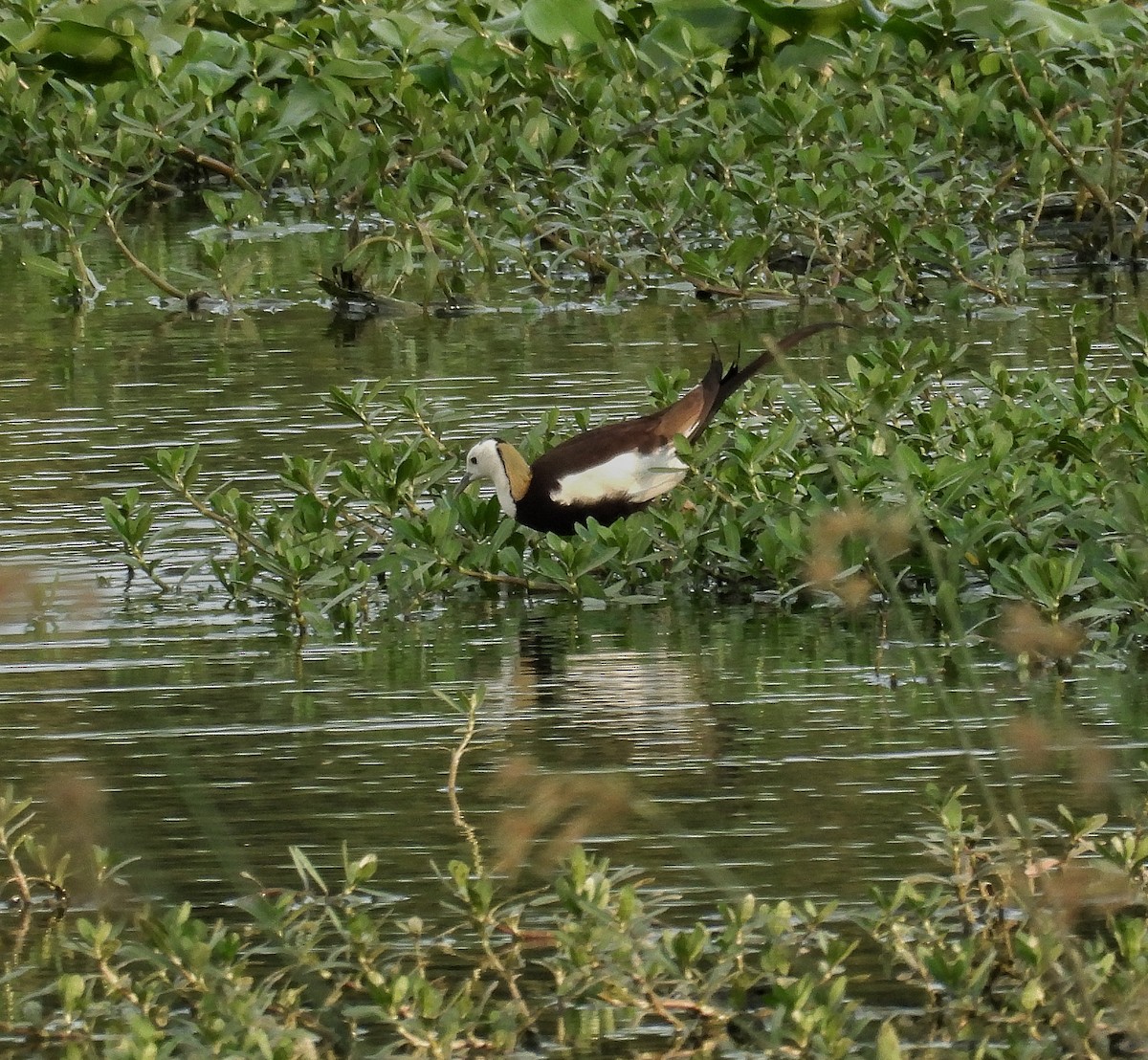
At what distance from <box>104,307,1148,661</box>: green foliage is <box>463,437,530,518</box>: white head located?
51 mm

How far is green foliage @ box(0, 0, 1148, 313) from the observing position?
31.4 ft

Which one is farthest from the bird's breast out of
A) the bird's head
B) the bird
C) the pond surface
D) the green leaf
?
the green leaf

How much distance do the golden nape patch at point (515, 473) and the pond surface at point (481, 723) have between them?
0.80 feet

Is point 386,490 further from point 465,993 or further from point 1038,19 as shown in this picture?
point 1038,19

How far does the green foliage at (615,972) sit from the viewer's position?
130 inches

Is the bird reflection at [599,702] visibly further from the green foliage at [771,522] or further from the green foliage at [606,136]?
the green foliage at [606,136]

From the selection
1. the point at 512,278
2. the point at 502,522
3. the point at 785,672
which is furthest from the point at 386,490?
the point at 512,278

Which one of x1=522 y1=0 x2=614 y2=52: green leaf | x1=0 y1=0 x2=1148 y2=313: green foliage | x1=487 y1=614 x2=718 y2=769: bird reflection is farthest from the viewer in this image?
x1=522 y1=0 x2=614 y2=52: green leaf

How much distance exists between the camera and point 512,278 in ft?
33.7

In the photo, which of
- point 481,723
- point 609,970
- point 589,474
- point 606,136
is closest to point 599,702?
point 481,723

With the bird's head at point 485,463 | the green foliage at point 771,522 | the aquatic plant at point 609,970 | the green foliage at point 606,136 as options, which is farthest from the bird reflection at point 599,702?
the green foliage at point 606,136

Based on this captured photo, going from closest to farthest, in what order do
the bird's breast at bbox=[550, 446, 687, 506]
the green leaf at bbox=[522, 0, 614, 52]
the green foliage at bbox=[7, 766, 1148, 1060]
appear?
the green foliage at bbox=[7, 766, 1148, 1060], the bird's breast at bbox=[550, 446, 687, 506], the green leaf at bbox=[522, 0, 614, 52]

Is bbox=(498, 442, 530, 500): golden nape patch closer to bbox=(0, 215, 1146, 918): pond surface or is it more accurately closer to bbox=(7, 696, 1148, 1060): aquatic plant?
bbox=(0, 215, 1146, 918): pond surface

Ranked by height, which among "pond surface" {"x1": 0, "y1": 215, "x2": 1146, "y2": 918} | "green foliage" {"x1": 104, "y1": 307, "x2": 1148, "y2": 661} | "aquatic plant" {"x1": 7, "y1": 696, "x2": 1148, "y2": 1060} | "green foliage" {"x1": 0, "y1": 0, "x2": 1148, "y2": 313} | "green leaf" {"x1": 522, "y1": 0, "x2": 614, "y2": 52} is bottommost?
"aquatic plant" {"x1": 7, "y1": 696, "x2": 1148, "y2": 1060}
